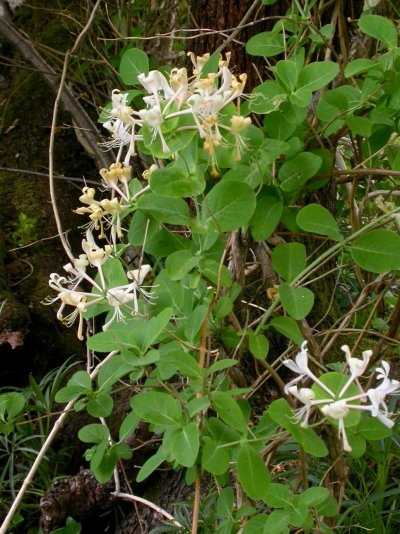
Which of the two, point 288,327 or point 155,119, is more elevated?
point 155,119

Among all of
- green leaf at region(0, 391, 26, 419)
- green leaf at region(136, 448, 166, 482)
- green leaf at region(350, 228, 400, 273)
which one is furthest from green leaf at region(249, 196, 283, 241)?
green leaf at region(0, 391, 26, 419)

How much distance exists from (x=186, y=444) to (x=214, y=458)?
78 millimetres

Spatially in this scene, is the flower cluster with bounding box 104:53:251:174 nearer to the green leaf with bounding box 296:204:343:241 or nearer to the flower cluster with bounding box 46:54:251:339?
the flower cluster with bounding box 46:54:251:339

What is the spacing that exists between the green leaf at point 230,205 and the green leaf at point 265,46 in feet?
1.34

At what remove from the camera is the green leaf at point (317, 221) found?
944 millimetres

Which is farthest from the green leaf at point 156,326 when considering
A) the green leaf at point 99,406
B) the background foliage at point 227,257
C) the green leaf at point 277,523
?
the green leaf at point 277,523

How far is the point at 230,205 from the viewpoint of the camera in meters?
0.87

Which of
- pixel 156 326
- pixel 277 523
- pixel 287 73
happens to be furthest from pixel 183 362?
pixel 287 73

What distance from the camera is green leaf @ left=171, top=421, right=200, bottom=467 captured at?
842mm

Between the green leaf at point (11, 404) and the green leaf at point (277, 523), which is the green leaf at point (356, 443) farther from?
the green leaf at point (11, 404)

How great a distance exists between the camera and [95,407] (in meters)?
1.04

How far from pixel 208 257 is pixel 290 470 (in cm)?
101

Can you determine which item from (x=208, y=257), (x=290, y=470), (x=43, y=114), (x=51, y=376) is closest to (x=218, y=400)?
(x=208, y=257)

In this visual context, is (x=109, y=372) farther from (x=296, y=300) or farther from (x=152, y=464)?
(x=296, y=300)
